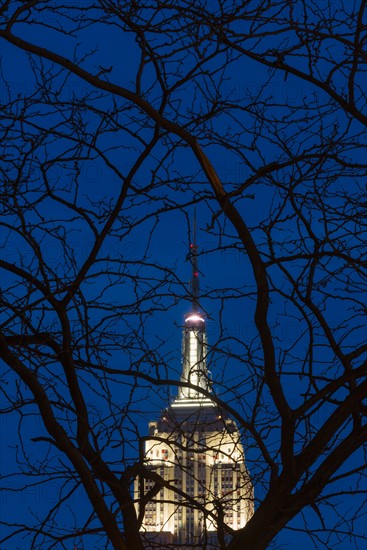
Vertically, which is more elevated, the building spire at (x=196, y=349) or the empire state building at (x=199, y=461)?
the building spire at (x=196, y=349)

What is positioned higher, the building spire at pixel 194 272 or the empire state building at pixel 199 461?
the building spire at pixel 194 272

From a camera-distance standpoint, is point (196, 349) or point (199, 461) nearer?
point (199, 461)

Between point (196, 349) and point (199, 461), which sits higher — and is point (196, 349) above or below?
above

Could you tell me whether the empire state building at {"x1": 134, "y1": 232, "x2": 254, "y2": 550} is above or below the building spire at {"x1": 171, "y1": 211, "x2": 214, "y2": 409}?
below

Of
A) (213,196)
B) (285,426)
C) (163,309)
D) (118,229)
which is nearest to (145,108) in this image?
(213,196)

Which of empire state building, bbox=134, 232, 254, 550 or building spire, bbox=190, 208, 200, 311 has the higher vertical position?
building spire, bbox=190, 208, 200, 311

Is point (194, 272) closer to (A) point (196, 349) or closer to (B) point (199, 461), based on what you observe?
(A) point (196, 349)

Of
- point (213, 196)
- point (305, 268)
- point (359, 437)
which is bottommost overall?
point (359, 437)

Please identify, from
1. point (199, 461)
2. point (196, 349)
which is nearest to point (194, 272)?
point (196, 349)

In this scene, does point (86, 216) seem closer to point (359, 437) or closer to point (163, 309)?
point (163, 309)

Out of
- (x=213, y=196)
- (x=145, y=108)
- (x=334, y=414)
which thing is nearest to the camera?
(x=334, y=414)

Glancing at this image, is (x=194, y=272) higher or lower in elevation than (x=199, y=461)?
higher

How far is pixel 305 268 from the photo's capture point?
195cm

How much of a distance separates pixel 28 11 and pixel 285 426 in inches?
51.6
